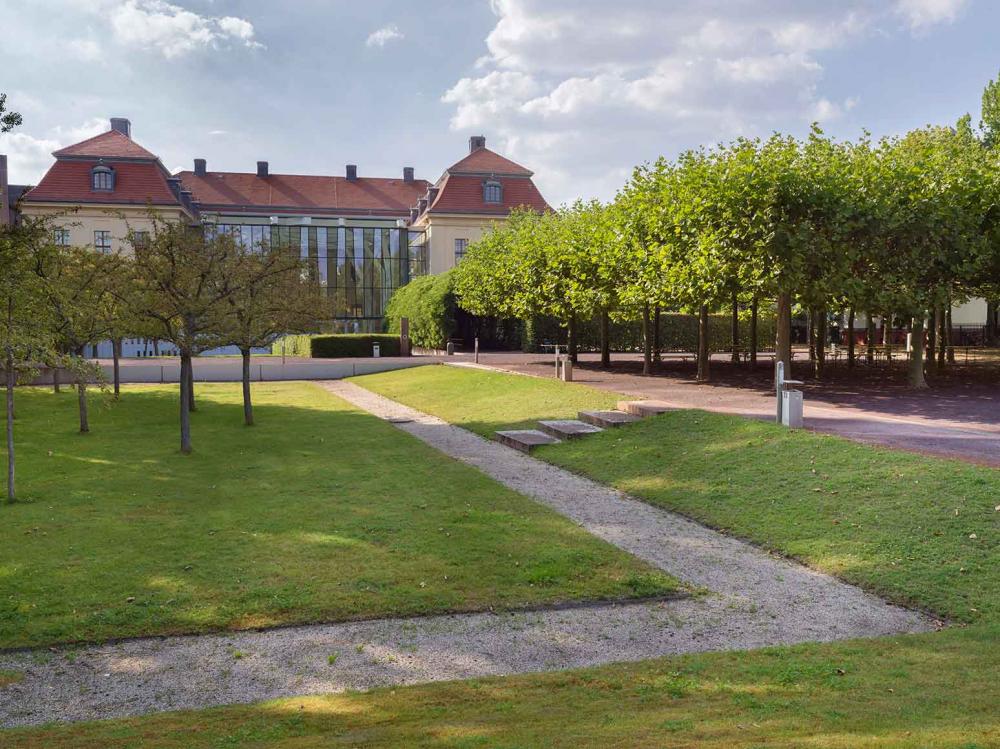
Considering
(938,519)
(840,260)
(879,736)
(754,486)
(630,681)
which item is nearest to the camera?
(879,736)

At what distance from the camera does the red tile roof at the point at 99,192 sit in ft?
168

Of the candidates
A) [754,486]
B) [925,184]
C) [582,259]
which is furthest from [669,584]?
[582,259]

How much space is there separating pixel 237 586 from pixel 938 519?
23.2 ft

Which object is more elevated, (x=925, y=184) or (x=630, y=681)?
(x=925, y=184)

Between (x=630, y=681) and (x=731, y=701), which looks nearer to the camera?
(x=731, y=701)

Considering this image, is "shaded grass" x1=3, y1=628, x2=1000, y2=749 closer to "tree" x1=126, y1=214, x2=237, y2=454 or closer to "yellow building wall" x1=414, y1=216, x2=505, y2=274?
"tree" x1=126, y1=214, x2=237, y2=454

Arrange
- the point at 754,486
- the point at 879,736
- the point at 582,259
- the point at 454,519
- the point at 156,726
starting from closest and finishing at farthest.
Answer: the point at 879,736 < the point at 156,726 < the point at 454,519 < the point at 754,486 < the point at 582,259

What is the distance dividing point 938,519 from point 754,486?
2.49 m

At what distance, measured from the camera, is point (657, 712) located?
4441 mm

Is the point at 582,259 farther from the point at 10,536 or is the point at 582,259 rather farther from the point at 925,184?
the point at 10,536

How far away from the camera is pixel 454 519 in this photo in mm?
9445

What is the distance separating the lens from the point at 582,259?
2700 centimetres

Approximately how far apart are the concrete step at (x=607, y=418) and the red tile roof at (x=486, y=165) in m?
43.2

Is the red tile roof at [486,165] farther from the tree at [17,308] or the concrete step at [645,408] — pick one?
the tree at [17,308]
